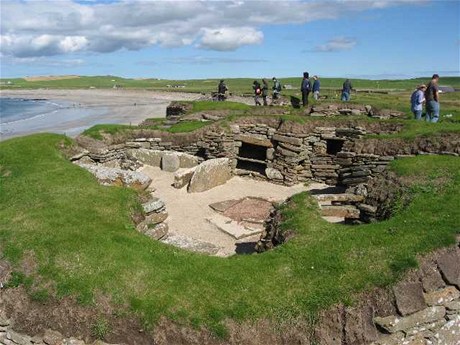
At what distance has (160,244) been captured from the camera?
1078cm

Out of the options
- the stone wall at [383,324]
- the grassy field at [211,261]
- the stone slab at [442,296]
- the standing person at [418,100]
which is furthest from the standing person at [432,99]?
the stone slab at [442,296]

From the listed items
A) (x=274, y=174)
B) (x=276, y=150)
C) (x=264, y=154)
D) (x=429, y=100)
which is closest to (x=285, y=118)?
(x=276, y=150)

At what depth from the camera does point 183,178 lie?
1978 centimetres

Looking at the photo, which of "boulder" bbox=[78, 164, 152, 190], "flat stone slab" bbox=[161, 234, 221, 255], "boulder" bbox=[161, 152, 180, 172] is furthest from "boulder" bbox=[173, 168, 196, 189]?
"flat stone slab" bbox=[161, 234, 221, 255]

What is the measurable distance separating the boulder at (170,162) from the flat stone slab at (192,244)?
25.1 ft

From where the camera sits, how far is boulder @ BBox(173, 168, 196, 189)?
1962 centimetres

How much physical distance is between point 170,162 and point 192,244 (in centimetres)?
839

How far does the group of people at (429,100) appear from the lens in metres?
19.6

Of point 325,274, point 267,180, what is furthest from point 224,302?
point 267,180

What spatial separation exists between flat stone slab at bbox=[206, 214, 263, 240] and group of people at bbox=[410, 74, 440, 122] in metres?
10.6

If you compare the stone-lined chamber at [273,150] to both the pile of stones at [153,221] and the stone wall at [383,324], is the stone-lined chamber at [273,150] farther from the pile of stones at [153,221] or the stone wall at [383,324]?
the stone wall at [383,324]

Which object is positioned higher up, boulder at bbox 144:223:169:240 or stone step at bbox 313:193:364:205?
stone step at bbox 313:193:364:205

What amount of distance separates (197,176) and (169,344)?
1169 cm

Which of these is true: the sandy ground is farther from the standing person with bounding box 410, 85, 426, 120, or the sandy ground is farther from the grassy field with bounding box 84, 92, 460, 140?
the standing person with bounding box 410, 85, 426, 120
